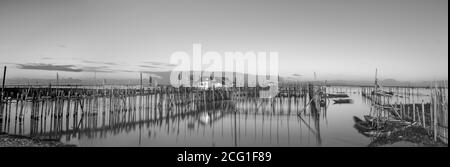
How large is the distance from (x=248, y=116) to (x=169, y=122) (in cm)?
469

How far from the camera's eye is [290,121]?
12.9m

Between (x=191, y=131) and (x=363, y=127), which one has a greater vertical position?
(x=363, y=127)

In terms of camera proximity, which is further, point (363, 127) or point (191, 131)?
point (191, 131)

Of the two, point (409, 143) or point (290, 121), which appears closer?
point (409, 143)

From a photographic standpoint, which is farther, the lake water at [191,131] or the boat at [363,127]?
the boat at [363,127]

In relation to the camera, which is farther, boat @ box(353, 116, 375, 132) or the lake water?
boat @ box(353, 116, 375, 132)

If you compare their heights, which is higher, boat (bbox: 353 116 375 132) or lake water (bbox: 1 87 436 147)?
boat (bbox: 353 116 375 132)

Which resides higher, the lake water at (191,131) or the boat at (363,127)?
the boat at (363,127)
